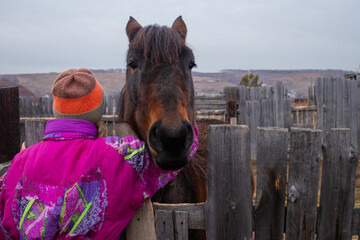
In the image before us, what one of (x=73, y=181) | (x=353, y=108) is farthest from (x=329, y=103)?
(x=73, y=181)

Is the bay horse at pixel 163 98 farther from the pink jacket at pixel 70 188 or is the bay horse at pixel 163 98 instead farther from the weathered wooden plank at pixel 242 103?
the weathered wooden plank at pixel 242 103

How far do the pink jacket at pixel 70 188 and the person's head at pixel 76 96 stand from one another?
91 millimetres

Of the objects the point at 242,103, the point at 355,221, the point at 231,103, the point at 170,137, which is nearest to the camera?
the point at 170,137

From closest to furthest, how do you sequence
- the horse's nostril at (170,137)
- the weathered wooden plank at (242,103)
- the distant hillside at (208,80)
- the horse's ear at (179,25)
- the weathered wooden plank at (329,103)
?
the horse's nostril at (170,137)
the horse's ear at (179,25)
the weathered wooden plank at (329,103)
the weathered wooden plank at (242,103)
the distant hillside at (208,80)

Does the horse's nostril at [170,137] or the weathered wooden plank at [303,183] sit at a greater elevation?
the horse's nostril at [170,137]

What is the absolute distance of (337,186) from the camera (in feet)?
6.98

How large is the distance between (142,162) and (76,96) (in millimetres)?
636

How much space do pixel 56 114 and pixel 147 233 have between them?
1.11m

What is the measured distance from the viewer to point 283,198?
2104mm

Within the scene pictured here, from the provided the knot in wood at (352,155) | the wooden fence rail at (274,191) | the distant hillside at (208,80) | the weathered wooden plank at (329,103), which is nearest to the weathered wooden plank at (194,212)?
the wooden fence rail at (274,191)

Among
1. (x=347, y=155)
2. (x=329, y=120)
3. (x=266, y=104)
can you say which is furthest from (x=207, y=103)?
(x=347, y=155)

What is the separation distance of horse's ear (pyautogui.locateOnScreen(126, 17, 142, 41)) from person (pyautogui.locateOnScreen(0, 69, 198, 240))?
2.50 ft

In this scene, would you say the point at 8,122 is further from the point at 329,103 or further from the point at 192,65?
the point at 329,103

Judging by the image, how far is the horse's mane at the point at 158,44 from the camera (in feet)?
6.24
